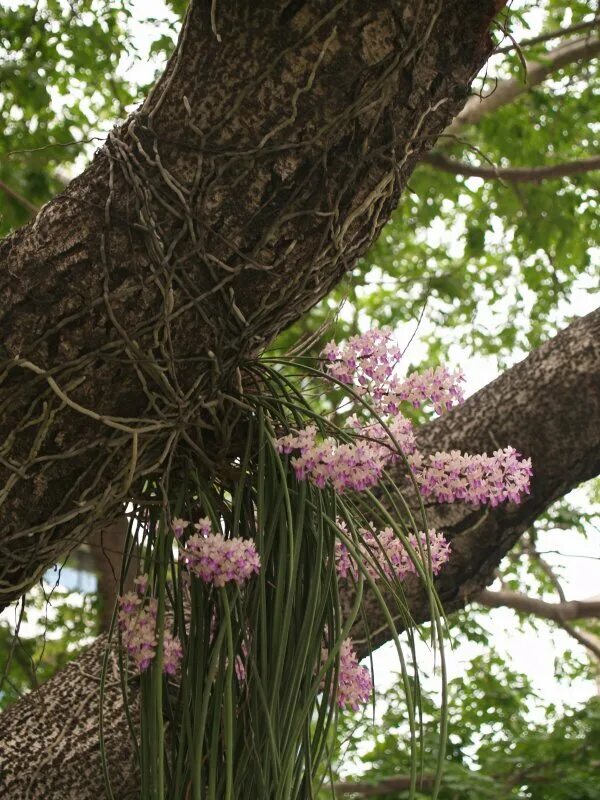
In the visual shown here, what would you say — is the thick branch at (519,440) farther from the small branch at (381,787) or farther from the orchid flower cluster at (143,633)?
the small branch at (381,787)

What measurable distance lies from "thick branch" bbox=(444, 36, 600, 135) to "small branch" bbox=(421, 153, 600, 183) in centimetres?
12

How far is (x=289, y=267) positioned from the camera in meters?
0.88

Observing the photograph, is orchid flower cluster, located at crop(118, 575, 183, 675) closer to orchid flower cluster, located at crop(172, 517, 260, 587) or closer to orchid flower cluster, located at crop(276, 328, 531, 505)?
orchid flower cluster, located at crop(172, 517, 260, 587)

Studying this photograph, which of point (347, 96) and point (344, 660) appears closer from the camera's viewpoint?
point (347, 96)

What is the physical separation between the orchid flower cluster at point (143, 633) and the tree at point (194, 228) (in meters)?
0.09

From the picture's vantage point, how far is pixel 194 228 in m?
0.84

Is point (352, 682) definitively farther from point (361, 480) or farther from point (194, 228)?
point (194, 228)

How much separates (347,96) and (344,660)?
0.54 meters

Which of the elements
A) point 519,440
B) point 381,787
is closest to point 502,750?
point 381,787

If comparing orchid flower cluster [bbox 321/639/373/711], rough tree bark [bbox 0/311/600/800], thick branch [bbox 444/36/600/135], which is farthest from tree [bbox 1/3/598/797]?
thick branch [bbox 444/36/600/135]

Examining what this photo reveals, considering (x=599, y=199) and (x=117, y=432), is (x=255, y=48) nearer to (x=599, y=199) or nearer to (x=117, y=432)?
(x=117, y=432)

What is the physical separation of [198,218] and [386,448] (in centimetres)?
32

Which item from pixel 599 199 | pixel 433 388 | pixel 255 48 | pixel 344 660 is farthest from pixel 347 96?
pixel 599 199

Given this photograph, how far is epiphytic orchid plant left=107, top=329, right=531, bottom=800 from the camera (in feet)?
2.60
